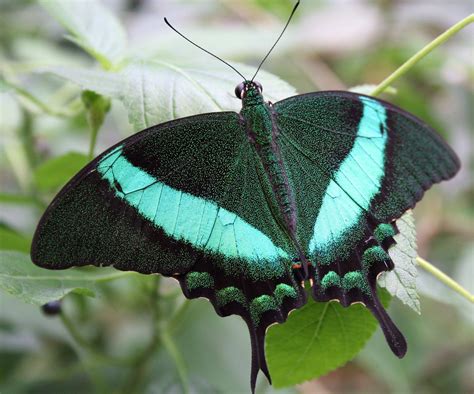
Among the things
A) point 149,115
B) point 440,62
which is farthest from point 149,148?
point 440,62

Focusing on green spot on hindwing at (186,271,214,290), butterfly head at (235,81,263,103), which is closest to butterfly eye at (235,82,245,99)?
butterfly head at (235,81,263,103)

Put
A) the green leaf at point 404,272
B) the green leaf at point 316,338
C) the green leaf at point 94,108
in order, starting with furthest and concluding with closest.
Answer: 1. the green leaf at point 94,108
2. the green leaf at point 316,338
3. the green leaf at point 404,272

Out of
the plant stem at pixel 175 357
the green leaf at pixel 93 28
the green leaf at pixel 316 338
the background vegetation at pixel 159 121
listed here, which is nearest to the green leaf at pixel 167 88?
the background vegetation at pixel 159 121

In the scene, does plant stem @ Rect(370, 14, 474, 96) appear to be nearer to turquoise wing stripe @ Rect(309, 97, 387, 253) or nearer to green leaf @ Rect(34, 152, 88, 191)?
turquoise wing stripe @ Rect(309, 97, 387, 253)

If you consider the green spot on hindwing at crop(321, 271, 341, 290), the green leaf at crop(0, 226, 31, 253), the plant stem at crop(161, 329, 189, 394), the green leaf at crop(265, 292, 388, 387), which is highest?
the green spot on hindwing at crop(321, 271, 341, 290)

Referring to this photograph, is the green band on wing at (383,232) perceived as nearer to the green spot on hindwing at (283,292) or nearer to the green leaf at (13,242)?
the green spot on hindwing at (283,292)

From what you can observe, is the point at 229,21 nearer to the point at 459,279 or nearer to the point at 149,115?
the point at 459,279

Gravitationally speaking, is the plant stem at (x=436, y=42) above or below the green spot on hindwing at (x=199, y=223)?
above

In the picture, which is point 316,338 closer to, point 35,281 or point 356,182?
→ point 356,182
